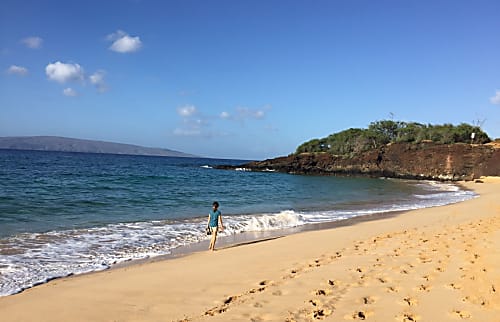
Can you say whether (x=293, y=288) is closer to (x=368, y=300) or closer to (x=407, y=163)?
(x=368, y=300)

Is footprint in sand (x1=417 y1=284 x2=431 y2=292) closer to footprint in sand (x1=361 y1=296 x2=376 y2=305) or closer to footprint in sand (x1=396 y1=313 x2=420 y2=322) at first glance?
footprint in sand (x1=361 y1=296 x2=376 y2=305)

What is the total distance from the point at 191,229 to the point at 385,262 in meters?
7.43

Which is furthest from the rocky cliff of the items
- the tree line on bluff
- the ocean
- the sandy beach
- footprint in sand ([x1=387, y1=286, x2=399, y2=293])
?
footprint in sand ([x1=387, y1=286, x2=399, y2=293])

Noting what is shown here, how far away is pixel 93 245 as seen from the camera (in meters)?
10.3

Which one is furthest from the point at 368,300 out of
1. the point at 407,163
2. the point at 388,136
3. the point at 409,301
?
the point at 388,136

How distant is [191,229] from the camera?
13.2 meters

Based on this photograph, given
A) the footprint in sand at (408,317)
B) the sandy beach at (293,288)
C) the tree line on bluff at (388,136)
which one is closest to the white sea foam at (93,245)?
the sandy beach at (293,288)

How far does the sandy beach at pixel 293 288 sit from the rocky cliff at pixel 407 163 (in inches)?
2128

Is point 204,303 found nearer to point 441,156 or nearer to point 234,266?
point 234,266

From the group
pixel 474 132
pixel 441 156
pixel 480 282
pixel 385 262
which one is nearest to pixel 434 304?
pixel 480 282

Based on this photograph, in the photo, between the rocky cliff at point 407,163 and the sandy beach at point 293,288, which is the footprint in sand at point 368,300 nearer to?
the sandy beach at point 293,288

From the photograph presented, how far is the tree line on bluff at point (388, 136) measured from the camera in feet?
226

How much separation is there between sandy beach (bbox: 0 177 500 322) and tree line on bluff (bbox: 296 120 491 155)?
6485 centimetres

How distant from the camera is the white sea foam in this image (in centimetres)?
766
